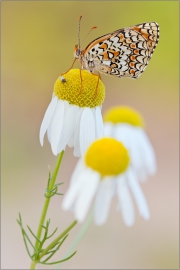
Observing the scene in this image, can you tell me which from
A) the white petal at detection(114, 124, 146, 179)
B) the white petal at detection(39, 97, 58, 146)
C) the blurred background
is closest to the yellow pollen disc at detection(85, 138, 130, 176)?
the white petal at detection(39, 97, 58, 146)

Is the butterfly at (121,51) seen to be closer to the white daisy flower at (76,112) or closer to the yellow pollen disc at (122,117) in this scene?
the white daisy flower at (76,112)

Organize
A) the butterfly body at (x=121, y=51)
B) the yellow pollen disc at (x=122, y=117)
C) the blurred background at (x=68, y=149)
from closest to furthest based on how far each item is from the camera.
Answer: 1. the butterfly body at (x=121, y=51)
2. the yellow pollen disc at (x=122, y=117)
3. the blurred background at (x=68, y=149)

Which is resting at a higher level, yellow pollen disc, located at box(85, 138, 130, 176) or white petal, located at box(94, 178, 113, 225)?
yellow pollen disc, located at box(85, 138, 130, 176)

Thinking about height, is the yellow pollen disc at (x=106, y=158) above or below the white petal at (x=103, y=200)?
above

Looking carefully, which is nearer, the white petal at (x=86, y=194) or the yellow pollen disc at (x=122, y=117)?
the white petal at (x=86, y=194)

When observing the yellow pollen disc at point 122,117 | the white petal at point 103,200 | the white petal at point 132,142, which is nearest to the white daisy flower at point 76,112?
the white petal at point 103,200

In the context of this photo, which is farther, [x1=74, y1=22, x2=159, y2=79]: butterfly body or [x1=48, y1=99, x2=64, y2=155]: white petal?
[x1=74, y1=22, x2=159, y2=79]: butterfly body

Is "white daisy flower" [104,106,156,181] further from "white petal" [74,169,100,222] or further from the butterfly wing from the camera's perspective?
"white petal" [74,169,100,222]
